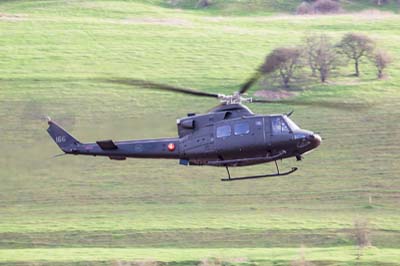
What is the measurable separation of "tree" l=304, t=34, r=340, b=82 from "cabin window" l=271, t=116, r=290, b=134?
5156cm

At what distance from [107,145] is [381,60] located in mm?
53935

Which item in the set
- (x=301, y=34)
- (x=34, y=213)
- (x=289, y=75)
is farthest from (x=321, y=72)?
(x=34, y=213)

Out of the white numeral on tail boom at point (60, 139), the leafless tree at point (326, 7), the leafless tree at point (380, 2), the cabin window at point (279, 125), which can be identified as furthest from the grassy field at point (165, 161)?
the cabin window at point (279, 125)

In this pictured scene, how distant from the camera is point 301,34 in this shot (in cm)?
10275

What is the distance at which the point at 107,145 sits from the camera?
139 ft

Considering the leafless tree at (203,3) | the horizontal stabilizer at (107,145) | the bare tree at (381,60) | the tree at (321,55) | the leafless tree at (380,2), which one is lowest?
the leafless tree at (380,2)

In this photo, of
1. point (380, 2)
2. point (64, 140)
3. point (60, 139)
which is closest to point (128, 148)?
point (64, 140)

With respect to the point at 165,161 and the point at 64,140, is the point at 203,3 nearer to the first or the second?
the point at 165,161

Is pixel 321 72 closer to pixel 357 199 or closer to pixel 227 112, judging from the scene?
pixel 357 199

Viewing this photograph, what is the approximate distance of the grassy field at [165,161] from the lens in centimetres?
6191

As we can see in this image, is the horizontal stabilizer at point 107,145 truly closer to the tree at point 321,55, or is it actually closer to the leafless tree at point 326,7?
the tree at point 321,55

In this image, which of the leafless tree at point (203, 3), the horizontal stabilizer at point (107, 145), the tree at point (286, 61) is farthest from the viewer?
the leafless tree at point (203, 3)

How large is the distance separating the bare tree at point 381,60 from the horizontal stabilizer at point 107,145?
170ft

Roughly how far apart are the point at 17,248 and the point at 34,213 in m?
7.44
